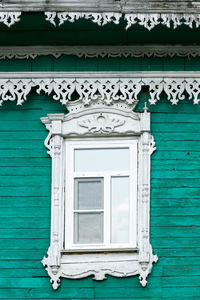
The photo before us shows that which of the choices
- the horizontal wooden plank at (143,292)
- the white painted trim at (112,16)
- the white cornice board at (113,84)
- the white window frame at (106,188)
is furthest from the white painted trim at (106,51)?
the horizontal wooden plank at (143,292)

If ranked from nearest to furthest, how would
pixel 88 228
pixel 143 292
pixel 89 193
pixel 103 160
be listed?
1. pixel 143 292
2. pixel 88 228
3. pixel 89 193
4. pixel 103 160

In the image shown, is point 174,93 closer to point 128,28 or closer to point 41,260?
point 128,28

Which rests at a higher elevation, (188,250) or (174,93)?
(174,93)

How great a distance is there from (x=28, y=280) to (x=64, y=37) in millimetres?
2994

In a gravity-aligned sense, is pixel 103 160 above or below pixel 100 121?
below

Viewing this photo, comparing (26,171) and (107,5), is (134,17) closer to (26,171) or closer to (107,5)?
(107,5)

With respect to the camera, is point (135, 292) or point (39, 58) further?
point (39, 58)

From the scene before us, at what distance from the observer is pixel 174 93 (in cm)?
1245

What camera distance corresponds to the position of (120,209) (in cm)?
1220

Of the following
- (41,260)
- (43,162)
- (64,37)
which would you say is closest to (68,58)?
(64,37)

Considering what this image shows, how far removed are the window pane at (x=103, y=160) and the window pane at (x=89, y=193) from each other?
148 mm

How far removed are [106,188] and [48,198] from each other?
706 mm

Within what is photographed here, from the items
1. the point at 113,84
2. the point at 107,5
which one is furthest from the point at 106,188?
the point at 107,5

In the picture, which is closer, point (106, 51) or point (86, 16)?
point (86, 16)
